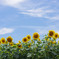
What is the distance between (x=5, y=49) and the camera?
433 cm

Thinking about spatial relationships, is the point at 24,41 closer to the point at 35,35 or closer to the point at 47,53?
the point at 35,35

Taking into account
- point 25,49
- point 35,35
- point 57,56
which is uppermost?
point 35,35

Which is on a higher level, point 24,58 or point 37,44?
point 37,44

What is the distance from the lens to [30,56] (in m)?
3.78

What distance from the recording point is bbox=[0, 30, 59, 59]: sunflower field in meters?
3.87

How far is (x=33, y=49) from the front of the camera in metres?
3.86

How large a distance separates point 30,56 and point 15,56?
475 mm

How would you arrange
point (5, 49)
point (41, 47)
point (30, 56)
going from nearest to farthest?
1. point (30, 56)
2. point (41, 47)
3. point (5, 49)

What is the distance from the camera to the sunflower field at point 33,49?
387 cm

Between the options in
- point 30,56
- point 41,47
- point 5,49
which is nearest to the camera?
point 30,56

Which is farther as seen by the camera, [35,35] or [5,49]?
[5,49]

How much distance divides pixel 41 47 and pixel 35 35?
0.41 m

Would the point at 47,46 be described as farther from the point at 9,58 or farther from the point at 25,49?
the point at 9,58

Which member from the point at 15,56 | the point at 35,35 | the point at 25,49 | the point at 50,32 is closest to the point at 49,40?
the point at 50,32
